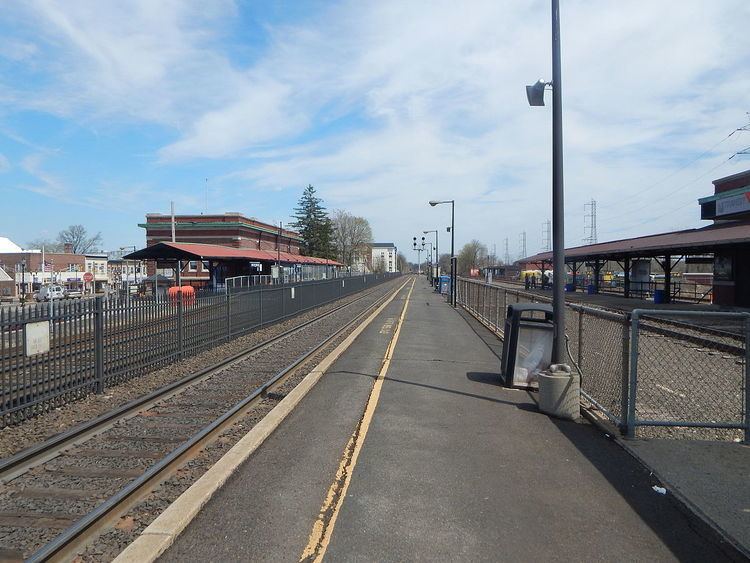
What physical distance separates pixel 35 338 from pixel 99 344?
1539 millimetres

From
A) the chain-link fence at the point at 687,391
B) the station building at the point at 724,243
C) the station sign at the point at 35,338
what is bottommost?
the chain-link fence at the point at 687,391

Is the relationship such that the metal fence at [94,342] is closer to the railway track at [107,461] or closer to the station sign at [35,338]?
the station sign at [35,338]

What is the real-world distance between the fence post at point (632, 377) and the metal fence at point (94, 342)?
7.33 metres

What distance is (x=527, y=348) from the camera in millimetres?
8672

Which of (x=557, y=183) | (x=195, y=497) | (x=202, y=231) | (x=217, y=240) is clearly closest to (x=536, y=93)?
(x=557, y=183)

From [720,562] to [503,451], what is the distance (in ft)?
7.79

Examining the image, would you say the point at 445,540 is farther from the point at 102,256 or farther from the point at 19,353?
the point at 102,256

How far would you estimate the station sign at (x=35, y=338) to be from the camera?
275 inches

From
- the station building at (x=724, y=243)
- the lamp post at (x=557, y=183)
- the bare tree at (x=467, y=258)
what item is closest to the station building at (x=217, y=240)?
the station building at (x=724, y=243)

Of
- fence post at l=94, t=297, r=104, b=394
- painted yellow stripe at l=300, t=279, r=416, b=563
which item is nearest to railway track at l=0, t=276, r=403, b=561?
fence post at l=94, t=297, r=104, b=394

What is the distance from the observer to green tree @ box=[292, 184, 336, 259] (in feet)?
313

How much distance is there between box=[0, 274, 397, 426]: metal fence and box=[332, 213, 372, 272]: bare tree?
109m

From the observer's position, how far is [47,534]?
4.04 meters

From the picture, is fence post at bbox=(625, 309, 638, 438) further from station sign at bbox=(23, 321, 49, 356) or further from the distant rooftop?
the distant rooftop
